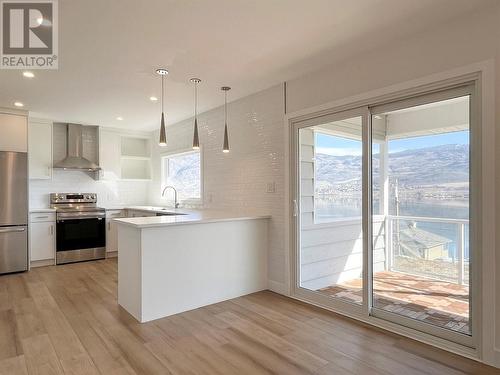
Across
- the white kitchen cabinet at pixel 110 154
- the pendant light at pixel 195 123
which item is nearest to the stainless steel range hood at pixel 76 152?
the white kitchen cabinet at pixel 110 154

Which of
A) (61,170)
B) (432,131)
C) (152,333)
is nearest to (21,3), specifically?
(152,333)

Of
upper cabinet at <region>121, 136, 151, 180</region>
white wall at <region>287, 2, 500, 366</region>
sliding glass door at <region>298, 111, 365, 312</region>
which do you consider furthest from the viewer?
upper cabinet at <region>121, 136, 151, 180</region>

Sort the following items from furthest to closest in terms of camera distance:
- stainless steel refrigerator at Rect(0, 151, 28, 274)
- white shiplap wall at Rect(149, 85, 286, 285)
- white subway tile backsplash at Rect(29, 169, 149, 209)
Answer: white subway tile backsplash at Rect(29, 169, 149, 209)
stainless steel refrigerator at Rect(0, 151, 28, 274)
white shiplap wall at Rect(149, 85, 286, 285)

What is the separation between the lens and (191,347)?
2.58 meters

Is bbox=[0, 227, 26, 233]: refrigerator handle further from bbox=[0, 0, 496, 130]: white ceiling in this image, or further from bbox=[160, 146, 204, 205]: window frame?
bbox=[160, 146, 204, 205]: window frame

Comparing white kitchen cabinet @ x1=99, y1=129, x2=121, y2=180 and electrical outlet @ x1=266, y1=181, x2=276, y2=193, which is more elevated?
white kitchen cabinet @ x1=99, y1=129, x2=121, y2=180

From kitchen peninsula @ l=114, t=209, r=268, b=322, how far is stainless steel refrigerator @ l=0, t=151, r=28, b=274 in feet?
8.42

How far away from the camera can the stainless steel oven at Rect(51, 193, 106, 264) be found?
5.50 meters

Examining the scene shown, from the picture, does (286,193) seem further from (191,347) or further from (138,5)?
(138,5)

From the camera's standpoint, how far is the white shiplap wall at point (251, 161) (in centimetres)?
395

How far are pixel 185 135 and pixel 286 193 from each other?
266 cm

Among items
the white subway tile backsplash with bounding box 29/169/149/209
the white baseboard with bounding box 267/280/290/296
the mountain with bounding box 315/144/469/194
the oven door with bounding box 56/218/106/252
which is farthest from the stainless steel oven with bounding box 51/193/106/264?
the mountain with bounding box 315/144/469/194

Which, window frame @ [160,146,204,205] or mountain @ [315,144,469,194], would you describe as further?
window frame @ [160,146,204,205]

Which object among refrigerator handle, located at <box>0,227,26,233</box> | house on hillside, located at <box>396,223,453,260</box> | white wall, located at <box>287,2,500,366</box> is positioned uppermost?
white wall, located at <box>287,2,500,366</box>
